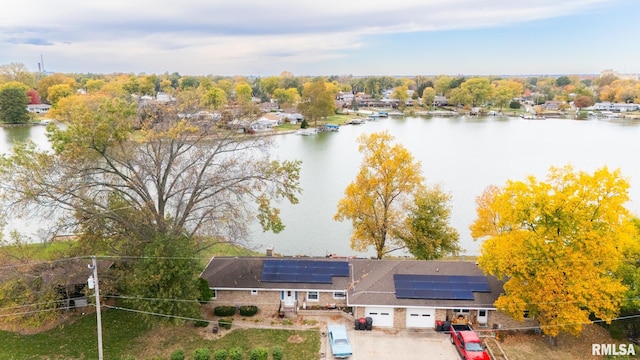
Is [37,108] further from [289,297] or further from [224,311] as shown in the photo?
[289,297]

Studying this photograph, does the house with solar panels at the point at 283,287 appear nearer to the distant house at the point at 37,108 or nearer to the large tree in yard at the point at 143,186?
the large tree in yard at the point at 143,186

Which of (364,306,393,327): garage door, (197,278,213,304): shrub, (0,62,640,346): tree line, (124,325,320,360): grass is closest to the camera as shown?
(0,62,640,346): tree line

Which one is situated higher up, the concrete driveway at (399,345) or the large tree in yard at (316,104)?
the large tree in yard at (316,104)

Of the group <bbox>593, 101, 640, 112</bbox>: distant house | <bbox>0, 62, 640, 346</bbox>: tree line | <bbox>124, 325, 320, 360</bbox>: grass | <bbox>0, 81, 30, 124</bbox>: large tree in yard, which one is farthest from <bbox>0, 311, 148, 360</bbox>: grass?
<bbox>593, 101, 640, 112</bbox>: distant house

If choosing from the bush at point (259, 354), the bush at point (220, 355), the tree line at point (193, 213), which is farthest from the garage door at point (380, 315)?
the bush at point (220, 355)

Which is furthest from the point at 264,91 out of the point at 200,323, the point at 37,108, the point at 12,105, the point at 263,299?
the point at 200,323

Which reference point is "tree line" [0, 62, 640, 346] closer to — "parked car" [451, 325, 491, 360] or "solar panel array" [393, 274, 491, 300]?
"solar panel array" [393, 274, 491, 300]
